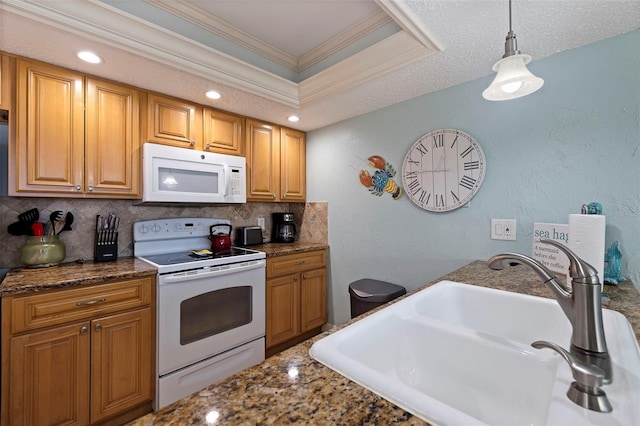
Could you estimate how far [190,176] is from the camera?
2072 millimetres

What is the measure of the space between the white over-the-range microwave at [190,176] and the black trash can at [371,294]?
1.20m

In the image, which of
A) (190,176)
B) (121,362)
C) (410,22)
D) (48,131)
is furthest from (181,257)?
(410,22)

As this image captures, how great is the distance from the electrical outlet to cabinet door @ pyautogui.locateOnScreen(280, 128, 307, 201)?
178 centimetres

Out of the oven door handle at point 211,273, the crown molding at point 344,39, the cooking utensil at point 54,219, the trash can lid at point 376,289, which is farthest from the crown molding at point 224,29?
the trash can lid at point 376,289

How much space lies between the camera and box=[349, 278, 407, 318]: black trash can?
2043 millimetres

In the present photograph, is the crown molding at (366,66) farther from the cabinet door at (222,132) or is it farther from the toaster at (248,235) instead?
the toaster at (248,235)

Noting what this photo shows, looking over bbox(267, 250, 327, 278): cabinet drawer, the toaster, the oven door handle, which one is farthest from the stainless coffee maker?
the oven door handle

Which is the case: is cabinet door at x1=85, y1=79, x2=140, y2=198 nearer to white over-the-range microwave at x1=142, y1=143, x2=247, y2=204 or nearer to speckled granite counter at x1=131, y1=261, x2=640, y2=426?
white over-the-range microwave at x1=142, y1=143, x2=247, y2=204

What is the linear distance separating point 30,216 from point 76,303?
2.42ft

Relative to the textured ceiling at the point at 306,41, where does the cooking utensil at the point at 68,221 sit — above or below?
below

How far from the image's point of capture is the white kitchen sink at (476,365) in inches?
18.4

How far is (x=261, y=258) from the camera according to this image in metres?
2.17

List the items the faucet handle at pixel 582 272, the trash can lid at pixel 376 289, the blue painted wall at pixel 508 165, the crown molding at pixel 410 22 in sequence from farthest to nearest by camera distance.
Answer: the trash can lid at pixel 376 289 < the blue painted wall at pixel 508 165 < the crown molding at pixel 410 22 < the faucet handle at pixel 582 272

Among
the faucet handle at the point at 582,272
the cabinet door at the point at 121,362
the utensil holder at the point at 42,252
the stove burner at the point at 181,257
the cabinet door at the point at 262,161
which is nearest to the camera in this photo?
the faucet handle at the point at 582,272
